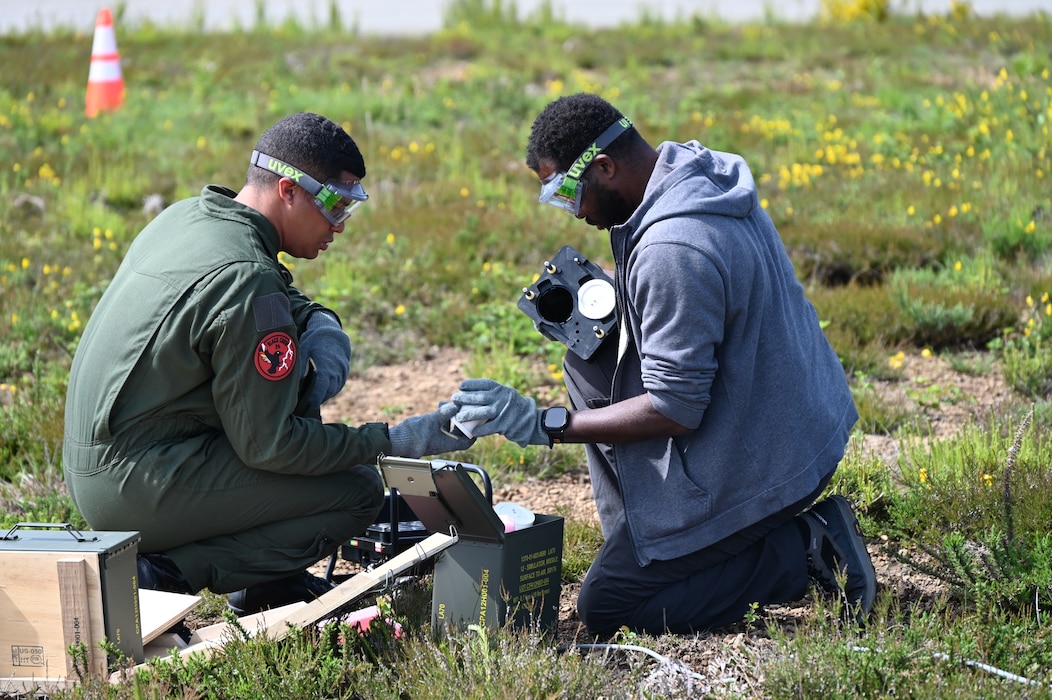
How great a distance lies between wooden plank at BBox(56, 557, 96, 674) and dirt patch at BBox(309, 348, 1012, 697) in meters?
1.47

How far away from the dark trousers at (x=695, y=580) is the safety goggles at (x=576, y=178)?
2.70 ft

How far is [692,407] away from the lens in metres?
3.44

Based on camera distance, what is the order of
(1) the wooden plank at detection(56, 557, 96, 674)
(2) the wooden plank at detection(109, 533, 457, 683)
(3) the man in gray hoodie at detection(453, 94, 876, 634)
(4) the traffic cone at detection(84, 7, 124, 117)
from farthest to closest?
(4) the traffic cone at detection(84, 7, 124, 117)
(3) the man in gray hoodie at detection(453, 94, 876, 634)
(2) the wooden plank at detection(109, 533, 457, 683)
(1) the wooden plank at detection(56, 557, 96, 674)

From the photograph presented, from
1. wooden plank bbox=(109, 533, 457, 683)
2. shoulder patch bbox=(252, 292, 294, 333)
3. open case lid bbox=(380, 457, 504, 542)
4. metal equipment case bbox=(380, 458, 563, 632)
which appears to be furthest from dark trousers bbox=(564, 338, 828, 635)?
shoulder patch bbox=(252, 292, 294, 333)

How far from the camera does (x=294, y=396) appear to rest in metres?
3.52

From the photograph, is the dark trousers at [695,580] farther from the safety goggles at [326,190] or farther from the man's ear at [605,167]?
the safety goggles at [326,190]

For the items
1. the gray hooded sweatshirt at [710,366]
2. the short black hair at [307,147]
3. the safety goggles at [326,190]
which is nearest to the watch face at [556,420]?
the gray hooded sweatshirt at [710,366]

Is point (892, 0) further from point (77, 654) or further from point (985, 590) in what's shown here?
point (77, 654)

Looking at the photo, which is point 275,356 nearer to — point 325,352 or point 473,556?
point 325,352

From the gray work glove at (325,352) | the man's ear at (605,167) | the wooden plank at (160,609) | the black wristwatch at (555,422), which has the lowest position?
the wooden plank at (160,609)

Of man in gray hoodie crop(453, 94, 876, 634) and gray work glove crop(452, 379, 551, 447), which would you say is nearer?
man in gray hoodie crop(453, 94, 876, 634)

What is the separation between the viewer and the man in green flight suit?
3418 millimetres

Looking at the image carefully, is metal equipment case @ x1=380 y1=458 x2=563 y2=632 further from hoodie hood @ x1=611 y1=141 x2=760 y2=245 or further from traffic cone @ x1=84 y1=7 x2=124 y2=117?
traffic cone @ x1=84 y1=7 x2=124 y2=117

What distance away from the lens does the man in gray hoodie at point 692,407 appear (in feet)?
11.2
